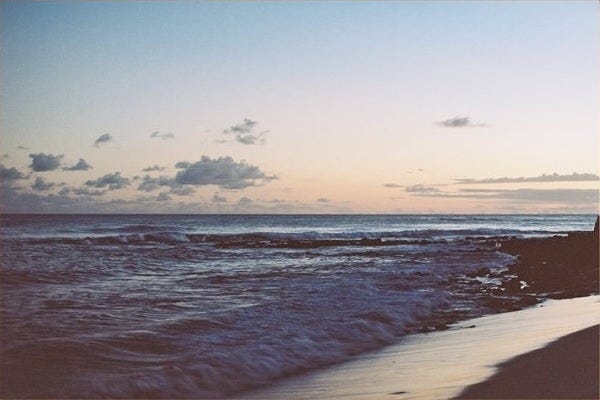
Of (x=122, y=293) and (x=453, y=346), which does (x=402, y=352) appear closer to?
(x=453, y=346)

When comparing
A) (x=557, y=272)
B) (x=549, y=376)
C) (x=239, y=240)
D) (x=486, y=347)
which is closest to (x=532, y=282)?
(x=557, y=272)

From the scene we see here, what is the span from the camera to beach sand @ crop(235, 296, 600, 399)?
6520 millimetres

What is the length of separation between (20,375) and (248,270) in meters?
14.2

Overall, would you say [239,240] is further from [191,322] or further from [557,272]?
[191,322]

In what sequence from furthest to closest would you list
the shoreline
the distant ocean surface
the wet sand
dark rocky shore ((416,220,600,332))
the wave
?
the wave
dark rocky shore ((416,220,600,332))
the distant ocean surface
the shoreline
the wet sand

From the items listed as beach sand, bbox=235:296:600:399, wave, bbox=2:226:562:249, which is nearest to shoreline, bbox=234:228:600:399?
beach sand, bbox=235:296:600:399

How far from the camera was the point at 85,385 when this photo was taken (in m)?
7.05

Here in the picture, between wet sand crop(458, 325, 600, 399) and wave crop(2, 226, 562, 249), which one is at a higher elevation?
wet sand crop(458, 325, 600, 399)

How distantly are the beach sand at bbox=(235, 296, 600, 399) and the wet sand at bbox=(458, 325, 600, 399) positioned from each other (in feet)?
0.17

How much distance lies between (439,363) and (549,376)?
5.01ft

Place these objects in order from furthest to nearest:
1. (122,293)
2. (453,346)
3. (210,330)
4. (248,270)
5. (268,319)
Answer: (248,270)
(122,293)
(268,319)
(210,330)
(453,346)

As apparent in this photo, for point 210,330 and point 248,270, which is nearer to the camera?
point 210,330

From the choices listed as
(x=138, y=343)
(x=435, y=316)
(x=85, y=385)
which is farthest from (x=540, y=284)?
(x=85, y=385)

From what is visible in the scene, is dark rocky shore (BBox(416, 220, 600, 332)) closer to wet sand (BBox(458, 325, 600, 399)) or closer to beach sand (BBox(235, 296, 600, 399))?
beach sand (BBox(235, 296, 600, 399))
